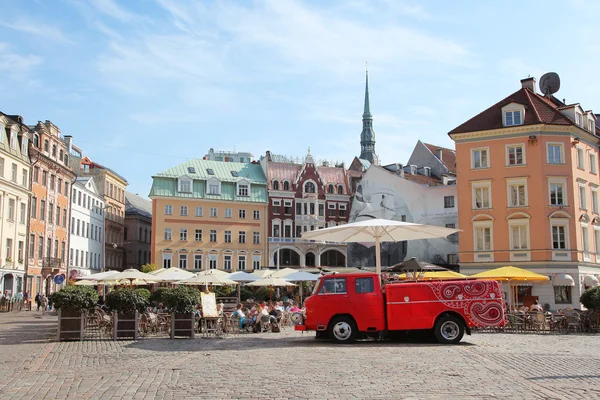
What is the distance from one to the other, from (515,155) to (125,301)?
102 ft

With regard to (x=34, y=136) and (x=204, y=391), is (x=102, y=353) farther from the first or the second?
(x=34, y=136)

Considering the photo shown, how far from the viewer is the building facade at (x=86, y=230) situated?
63.3 metres

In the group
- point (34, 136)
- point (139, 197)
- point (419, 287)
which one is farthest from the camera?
point (139, 197)

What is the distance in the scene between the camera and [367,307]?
18953 millimetres

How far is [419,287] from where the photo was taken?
18906 mm

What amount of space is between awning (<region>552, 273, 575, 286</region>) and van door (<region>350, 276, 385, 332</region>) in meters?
26.2

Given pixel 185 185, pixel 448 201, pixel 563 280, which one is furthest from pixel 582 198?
pixel 185 185

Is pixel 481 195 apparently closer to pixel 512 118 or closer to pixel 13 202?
pixel 512 118

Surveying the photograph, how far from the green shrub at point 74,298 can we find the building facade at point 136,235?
59.1 metres

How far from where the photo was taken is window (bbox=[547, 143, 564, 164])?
42.9m

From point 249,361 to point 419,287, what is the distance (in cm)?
635

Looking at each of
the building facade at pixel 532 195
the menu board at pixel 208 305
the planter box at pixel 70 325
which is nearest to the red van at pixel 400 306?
the menu board at pixel 208 305

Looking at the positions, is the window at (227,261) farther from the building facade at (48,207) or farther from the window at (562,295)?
the window at (562,295)

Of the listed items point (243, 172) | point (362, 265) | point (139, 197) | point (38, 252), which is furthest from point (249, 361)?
point (139, 197)
